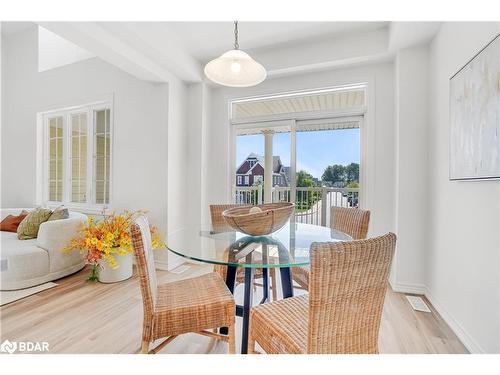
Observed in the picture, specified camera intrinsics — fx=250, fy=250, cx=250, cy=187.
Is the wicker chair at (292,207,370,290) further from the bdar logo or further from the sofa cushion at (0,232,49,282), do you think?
the sofa cushion at (0,232,49,282)

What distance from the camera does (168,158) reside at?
3166 millimetres

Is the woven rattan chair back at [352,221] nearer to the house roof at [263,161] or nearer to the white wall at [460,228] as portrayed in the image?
the white wall at [460,228]

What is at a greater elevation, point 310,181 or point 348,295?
point 310,181

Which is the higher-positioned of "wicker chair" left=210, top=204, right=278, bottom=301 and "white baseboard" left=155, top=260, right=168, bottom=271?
"wicker chair" left=210, top=204, right=278, bottom=301

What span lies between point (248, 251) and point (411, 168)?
199cm

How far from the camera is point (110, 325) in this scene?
192cm

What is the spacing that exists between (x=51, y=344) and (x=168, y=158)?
2.08m

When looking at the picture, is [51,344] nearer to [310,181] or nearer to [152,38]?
[152,38]

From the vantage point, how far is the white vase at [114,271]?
107 inches

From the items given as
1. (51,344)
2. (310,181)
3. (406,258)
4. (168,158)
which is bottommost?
(51,344)

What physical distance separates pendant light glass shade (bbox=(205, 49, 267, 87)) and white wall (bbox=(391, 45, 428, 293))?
5.43 feet

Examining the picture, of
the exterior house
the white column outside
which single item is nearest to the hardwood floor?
the white column outside

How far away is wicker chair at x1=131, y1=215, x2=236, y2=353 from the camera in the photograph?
1.22m
